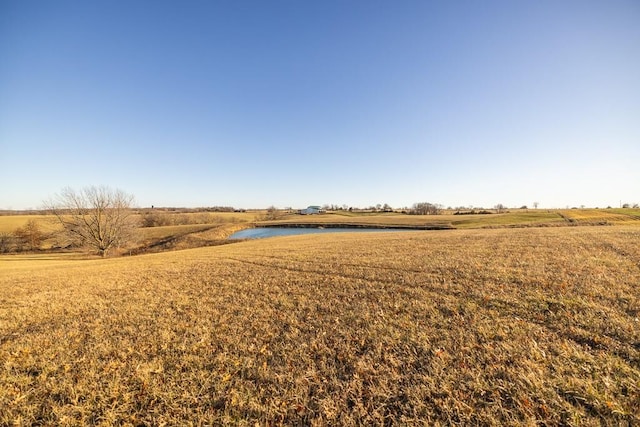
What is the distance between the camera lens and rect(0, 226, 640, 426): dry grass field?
3.65 m

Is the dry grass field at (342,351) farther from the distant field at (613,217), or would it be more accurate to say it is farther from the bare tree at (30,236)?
the distant field at (613,217)

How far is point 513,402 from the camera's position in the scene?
3592 millimetres

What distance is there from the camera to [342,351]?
5223 millimetres

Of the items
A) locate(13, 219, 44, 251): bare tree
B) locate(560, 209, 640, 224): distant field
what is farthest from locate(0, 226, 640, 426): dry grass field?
locate(560, 209, 640, 224): distant field

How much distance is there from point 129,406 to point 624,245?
69.8 feet

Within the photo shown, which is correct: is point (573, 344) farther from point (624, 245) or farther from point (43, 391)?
point (624, 245)

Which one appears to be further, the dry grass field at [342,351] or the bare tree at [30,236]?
the bare tree at [30,236]

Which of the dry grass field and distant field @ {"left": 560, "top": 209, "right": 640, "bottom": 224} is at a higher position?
distant field @ {"left": 560, "top": 209, "right": 640, "bottom": 224}

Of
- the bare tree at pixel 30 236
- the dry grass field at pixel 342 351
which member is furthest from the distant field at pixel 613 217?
the bare tree at pixel 30 236

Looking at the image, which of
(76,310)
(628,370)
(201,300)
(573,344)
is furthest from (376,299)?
(76,310)

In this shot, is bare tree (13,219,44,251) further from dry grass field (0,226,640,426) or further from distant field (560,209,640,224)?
distant field (560,209,640,224)

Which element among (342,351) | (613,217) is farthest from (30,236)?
(613,217)

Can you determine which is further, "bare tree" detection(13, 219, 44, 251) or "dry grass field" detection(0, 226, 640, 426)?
"bare tree" detection(13, 219, 44, 251)

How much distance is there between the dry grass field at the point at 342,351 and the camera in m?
3.65
